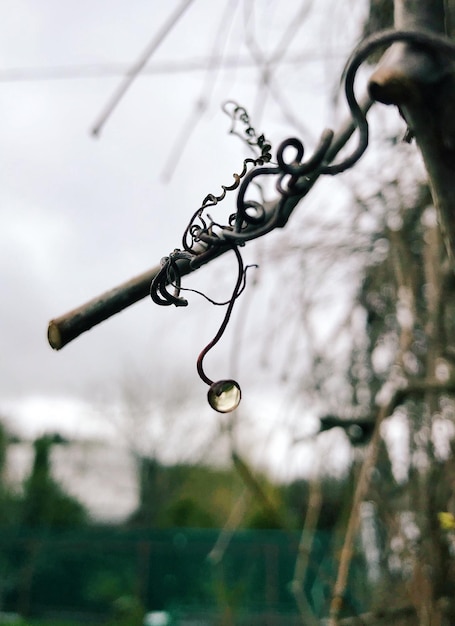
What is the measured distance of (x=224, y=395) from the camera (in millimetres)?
439

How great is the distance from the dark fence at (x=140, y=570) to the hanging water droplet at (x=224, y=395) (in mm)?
8199

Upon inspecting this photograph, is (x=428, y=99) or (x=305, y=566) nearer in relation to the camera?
(x=428, y=99)

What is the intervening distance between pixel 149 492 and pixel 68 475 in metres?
1.52

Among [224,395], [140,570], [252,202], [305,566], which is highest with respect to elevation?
[252,202]

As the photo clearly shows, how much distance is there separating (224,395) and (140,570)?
377 inches

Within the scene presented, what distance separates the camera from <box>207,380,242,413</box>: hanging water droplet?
0.44m

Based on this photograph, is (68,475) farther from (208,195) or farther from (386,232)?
(208,195)

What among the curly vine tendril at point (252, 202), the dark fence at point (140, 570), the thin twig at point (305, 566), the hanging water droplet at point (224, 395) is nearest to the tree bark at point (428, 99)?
the curly vine tendril at point (252, 202)

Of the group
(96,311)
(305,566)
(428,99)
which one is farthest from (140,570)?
(428,99)

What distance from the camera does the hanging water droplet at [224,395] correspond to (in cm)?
44

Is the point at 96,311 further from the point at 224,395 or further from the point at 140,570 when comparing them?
the point at 140,570

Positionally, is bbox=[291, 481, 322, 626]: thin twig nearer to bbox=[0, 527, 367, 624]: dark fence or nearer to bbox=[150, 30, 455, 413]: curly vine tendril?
bbox=[150, 30, 455, 413]: curly vine tendril

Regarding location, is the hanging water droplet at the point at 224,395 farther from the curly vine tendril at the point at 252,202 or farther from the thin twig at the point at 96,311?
the thin twig at the point at 96,311

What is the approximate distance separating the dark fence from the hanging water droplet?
26.9 ft
